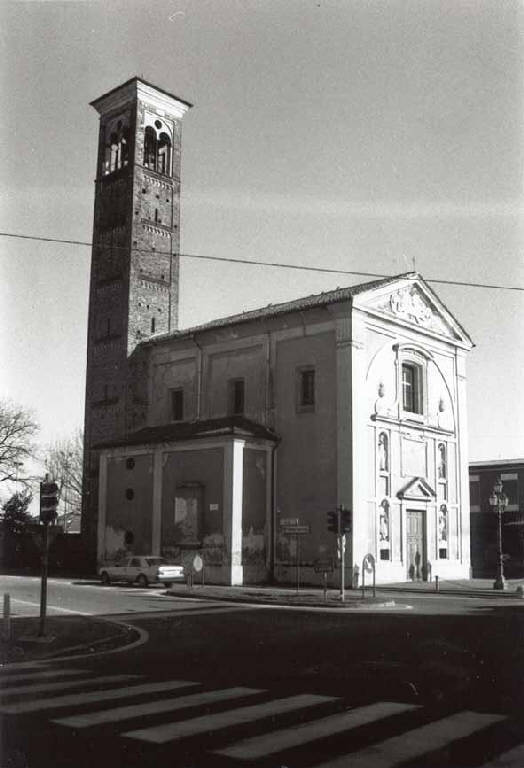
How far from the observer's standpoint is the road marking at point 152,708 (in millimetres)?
7594

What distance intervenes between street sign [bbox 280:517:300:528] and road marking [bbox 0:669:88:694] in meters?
21.4

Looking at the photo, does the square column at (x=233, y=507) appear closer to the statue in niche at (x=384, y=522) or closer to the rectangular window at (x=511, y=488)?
the statue in niche at (x=384, y=522)

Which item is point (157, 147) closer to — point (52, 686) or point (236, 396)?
point (236, 396)

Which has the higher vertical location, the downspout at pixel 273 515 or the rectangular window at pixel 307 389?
the rectangular window at pixel 307 389

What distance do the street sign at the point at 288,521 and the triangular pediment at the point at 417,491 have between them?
15.4 ft

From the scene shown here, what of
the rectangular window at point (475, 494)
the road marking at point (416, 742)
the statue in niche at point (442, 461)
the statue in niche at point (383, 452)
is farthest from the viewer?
the rectangular window at point (475, 494)

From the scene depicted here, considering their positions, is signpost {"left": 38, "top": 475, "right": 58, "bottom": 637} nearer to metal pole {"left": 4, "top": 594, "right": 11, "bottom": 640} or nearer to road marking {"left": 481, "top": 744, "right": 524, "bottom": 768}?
metal pole {"left": 4, "top": 594, "right": 11, "bottom": 640}

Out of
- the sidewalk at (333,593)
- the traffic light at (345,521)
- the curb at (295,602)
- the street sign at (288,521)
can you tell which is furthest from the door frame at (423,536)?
the traffic light at (345,521)

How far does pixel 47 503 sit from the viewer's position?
15.2 meters

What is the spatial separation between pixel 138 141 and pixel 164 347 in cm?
1091

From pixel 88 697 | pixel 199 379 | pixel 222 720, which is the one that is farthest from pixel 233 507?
pixel 222 720

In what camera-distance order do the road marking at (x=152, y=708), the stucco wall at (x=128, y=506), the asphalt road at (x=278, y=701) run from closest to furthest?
the asphalt road at (x=278, y=701)
the road marking at (x=152, y=708)
the stucco wall at (x=128, y=506)

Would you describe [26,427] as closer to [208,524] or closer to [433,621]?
[208,524]

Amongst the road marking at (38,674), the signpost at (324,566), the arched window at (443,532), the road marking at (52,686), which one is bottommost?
the road marking at (38,674)
